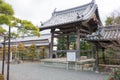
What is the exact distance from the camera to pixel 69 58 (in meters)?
12.1

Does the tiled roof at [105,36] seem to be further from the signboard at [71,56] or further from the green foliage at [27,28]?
the green foliage at [27,28]

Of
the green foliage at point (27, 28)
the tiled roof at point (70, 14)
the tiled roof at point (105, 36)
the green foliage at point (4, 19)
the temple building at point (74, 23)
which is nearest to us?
the green foliage at point (4, 19)

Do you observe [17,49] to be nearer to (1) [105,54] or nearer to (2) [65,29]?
(2) [65,29]

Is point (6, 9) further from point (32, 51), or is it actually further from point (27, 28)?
point (32, 51)

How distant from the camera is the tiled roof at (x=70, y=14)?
1278cm

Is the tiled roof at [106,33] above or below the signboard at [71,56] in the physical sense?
above

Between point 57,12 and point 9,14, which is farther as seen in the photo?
point 57,12

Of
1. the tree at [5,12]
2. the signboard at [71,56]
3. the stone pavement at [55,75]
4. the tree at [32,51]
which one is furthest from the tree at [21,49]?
the tree at [5,12]

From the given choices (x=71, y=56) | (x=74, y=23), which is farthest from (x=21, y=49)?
(x=74, y=23)

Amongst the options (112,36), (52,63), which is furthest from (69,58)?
(112,36)

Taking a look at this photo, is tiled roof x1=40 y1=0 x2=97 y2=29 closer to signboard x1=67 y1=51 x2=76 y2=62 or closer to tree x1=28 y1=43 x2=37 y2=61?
signboard x1=67 y1=51 x2=76 y2=62

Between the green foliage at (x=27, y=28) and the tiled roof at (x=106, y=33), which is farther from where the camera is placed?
the tiled roof at (x=106, y=33)

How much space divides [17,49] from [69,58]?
10177mm

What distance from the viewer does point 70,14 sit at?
1406 centimetres
